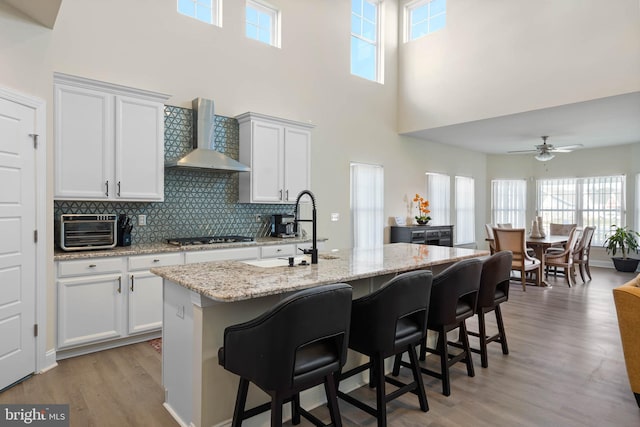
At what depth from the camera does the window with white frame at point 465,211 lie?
336 inches

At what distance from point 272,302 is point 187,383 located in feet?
2.06

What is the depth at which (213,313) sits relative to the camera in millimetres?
1946

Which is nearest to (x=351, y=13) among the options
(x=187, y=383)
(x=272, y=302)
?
(x=272, y=302)

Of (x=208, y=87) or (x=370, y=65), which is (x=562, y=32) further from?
(x=208, y=87)

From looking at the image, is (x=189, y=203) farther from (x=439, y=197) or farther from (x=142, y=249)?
(x=439, y=197)

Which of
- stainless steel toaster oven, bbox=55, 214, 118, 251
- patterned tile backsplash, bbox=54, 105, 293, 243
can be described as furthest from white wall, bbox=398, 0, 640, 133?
stainless steel toaster oven, bbox=55, 214, 118, 251

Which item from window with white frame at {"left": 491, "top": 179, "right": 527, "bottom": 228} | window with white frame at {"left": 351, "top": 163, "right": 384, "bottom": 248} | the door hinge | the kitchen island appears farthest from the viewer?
window with white frame at {"left": 491, "top": 179, "right": 527, "bottom": 228}

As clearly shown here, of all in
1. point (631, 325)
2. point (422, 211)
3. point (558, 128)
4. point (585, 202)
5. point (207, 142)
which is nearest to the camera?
point (631, 325)

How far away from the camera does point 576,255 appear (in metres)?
6.55

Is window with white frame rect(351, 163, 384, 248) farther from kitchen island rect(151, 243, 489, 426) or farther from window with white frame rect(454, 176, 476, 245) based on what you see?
kitchen island rect(151, 243, 489, 426)

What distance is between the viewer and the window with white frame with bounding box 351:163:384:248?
6.30 metres

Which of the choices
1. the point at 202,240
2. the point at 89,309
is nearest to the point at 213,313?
the point at 89,309

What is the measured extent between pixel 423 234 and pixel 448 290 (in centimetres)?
449

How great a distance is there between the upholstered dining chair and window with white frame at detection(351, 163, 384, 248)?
→ 1.91m
